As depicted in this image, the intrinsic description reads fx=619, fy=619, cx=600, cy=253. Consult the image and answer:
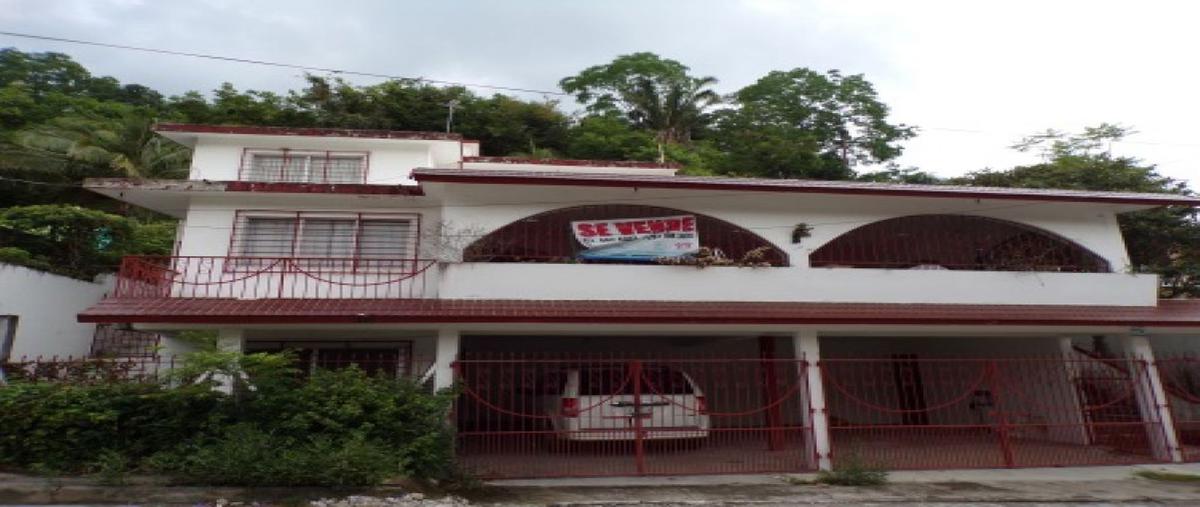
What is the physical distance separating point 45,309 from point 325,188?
6498 mm

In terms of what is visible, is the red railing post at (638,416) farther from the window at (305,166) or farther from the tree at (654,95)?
the tree at (654,95)

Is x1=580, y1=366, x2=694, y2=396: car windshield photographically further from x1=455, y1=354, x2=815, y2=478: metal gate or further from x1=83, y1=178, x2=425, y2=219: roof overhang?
x1=83, y1=178, x2=425, y2=219: roof overhang

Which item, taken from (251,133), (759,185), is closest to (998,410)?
(759,185)

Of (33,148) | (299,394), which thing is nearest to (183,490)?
(299,394)

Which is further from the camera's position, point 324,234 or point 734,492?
point 324,234

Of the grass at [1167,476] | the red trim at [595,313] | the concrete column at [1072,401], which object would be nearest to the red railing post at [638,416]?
the red trim at [595,313]

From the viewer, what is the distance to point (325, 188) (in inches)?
382

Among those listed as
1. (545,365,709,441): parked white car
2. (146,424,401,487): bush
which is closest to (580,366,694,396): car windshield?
(545,365,709,441): parked white car

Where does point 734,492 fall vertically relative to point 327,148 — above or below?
below

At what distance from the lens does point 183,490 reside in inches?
229

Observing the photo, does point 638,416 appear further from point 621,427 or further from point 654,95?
point 654,95

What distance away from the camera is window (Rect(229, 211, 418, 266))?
9.98 meters

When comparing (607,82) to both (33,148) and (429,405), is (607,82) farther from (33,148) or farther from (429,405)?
(429,405)

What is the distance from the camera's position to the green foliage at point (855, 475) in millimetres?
7191
